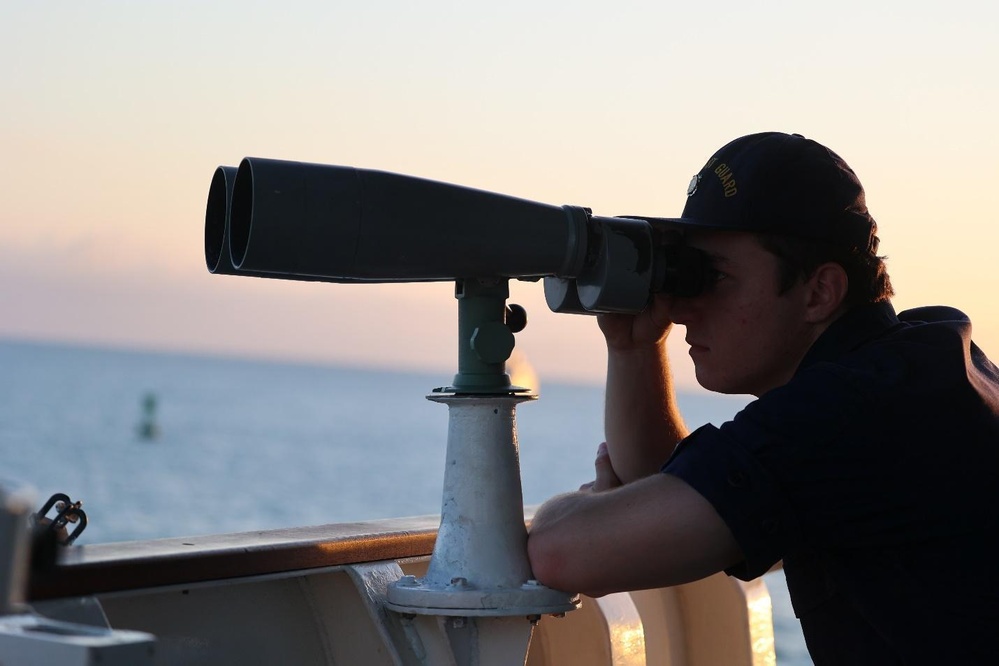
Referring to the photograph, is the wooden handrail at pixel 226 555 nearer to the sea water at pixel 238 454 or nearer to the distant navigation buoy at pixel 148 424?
the sea water at pixel 238 454

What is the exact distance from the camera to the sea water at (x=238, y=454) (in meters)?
27.3

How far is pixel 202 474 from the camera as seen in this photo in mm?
36312

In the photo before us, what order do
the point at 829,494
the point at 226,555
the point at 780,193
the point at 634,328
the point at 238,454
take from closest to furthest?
the point at 829,494, the point at 226,555, the point at 780,193, the point at 634,328, the point at 238,454

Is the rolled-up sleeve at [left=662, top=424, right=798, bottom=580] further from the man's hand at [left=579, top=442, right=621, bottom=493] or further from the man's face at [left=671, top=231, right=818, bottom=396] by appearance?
the man's hand at [left=579, top=442, right=621, bottom=493]

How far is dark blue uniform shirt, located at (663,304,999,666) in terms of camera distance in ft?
5.83

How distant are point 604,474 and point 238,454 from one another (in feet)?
131

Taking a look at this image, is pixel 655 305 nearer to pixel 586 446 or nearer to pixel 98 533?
pixel 98 533

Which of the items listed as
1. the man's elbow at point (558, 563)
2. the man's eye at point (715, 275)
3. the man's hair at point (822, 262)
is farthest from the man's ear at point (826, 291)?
the man's elbow at point (558, 563)

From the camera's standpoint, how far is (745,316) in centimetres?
212

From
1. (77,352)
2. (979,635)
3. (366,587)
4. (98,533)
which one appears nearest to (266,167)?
(366,587)

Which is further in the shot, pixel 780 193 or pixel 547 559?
pixel 780 193

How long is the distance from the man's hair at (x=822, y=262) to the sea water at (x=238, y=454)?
5073 mm

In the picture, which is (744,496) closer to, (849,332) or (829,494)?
(829,494)

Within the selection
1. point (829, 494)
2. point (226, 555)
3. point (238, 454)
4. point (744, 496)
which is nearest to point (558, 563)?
point (744, 496)
